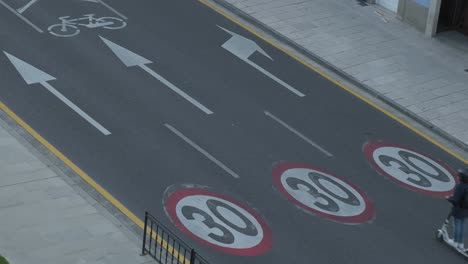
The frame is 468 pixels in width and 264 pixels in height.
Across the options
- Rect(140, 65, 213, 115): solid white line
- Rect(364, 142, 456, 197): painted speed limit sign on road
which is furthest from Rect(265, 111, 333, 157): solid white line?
Rect(140, 65, 213, 115): solid white line

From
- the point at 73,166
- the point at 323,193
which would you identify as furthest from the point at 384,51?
the point at 73,166

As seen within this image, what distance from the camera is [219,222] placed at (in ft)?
75.3

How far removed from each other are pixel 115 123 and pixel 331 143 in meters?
5.48

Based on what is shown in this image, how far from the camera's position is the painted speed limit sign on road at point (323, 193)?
24.1 meters

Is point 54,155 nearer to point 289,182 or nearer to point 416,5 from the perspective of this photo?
point 289,182

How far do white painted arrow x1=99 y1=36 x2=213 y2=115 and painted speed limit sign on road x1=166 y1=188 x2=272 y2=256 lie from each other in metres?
4.47

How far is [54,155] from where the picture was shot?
24.9 m

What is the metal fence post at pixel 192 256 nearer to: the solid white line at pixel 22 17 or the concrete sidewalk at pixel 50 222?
the concrete sidewalk at pixel 50 222

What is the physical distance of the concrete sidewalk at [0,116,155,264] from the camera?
68.9ft

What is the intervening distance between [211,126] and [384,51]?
7875 mm

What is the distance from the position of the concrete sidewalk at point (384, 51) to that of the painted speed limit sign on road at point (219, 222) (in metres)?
7.31

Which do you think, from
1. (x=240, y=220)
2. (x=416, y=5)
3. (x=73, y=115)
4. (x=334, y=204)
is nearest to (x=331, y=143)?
(x=334, y=204)

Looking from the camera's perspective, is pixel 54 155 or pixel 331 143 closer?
pixel 54 155

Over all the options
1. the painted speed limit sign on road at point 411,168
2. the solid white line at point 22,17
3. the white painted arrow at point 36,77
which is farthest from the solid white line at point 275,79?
the solid white line at point 22,17
